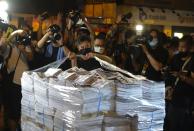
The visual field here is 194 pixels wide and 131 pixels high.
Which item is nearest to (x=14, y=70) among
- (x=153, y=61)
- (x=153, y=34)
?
(x=153, y=61)

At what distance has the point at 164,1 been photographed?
15148 mm

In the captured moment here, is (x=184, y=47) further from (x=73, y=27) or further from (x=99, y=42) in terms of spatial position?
(x=73, y=27)

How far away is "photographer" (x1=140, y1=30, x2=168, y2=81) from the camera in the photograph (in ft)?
21.3

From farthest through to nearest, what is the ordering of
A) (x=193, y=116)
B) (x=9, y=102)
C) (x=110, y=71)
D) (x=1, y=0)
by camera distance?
(x=1, y=0) → (x=9, y=102) → (x=193, y=116) → (x=110, y=71)

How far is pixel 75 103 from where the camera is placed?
376 cm

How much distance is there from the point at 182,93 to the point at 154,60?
2.29 ft

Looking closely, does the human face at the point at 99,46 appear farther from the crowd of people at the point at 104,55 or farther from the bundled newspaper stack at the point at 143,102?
the bundled newspaper stack at the point at 143,102

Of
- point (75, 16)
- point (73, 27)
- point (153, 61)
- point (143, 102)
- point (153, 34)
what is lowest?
point (143, 102)

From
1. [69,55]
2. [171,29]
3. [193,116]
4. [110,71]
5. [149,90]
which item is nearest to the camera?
[149,90]

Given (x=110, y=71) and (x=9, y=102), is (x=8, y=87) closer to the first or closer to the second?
(x=9, y=102)

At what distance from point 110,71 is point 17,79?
2.55 meters

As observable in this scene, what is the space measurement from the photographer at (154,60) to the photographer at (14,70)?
79.4 inches

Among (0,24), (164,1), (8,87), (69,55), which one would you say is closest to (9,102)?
(8,87)

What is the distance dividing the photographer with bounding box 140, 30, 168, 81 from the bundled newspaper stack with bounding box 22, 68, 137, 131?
228 cm
